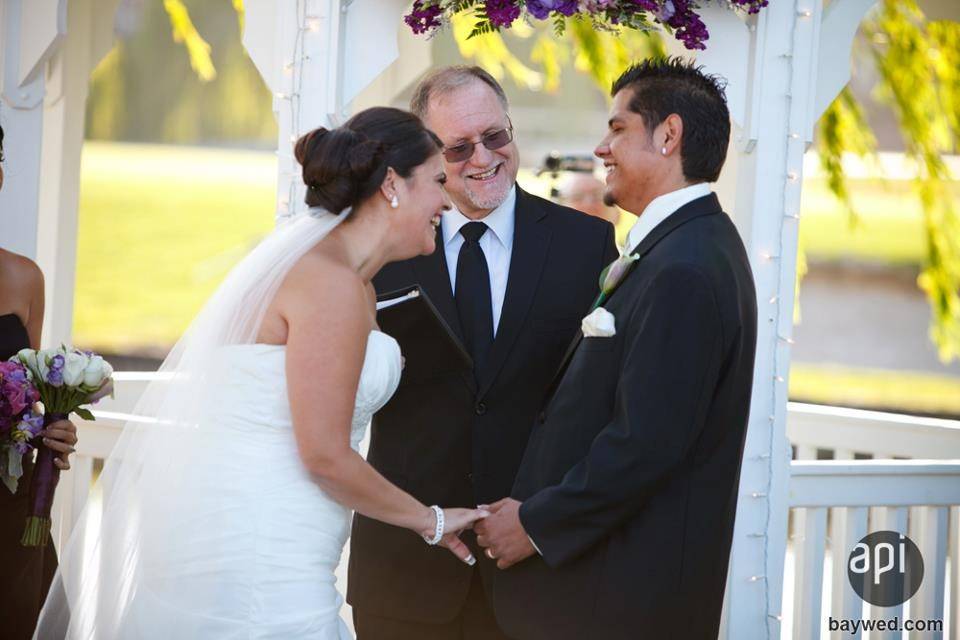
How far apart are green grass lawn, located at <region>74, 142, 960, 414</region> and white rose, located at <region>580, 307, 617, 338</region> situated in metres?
19.2

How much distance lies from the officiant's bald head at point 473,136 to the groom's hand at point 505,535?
107 cm

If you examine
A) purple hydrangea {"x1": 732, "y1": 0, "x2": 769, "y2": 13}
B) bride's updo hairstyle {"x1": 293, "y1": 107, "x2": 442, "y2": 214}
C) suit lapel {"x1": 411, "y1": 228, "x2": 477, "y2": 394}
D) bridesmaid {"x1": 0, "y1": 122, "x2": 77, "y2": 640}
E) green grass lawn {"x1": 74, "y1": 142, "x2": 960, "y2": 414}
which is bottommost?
bridesmaid {"x1": 0, "y1": 122, "x2": 77, "y2": 640}

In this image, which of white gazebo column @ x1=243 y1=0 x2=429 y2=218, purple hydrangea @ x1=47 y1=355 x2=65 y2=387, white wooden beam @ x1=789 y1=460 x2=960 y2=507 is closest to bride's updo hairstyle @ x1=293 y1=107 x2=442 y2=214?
purple hydrangea @ x1=47 y1=355 x2=65 y2=387

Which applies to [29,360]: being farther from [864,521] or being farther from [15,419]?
[864,521]

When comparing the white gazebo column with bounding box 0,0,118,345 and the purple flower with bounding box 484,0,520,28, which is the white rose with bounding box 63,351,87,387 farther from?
the purple flower with bounding box 484,0,520,28

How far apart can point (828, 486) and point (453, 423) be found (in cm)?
188

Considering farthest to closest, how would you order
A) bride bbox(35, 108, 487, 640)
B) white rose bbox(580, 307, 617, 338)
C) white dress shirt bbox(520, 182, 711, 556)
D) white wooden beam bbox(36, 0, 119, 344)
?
white wooden beam bbox(36, 0, 119, 344)
white dress shirt bbox(520, 182, 711, 556)
white rose bbox(580, 307, 617, 338)
bride bbox(35, 108, 487, 640)

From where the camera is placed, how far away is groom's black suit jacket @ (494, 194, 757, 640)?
301 cm

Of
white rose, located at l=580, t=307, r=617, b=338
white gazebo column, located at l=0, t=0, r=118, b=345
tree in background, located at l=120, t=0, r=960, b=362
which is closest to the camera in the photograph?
white rose, located at l=580, t=307, r=617, b=338

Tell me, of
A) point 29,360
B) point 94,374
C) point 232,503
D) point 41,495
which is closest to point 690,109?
point 232,503

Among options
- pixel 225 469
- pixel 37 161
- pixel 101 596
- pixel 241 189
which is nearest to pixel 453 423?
pixel 225 469

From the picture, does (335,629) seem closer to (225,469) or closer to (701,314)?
(225,469)

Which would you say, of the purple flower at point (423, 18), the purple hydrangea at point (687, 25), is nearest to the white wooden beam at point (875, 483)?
the purple hydrangea at point (687, 25)

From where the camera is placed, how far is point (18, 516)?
4117 millimetres
